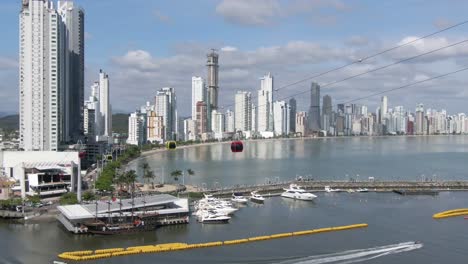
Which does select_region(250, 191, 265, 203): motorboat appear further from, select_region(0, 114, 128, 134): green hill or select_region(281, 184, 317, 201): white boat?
select_region(0, 114, 128, 134): green hill

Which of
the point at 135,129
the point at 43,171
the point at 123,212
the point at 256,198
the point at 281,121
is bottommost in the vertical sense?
the point at 256,198

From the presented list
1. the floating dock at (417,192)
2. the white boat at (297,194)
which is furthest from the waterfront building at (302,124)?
the white boat at (297,194)

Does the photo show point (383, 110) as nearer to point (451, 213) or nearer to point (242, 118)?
point (242, 118)

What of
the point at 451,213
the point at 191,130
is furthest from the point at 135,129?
the point at 451,213

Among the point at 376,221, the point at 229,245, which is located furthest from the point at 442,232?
the point at 229,245

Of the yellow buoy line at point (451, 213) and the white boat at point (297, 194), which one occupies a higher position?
the white boat at point (297, 194)

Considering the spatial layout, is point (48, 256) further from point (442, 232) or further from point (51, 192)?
point (442, 232)

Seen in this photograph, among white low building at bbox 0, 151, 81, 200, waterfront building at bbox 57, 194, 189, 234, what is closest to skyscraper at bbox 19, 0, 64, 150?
white low building at bbox 0, 151, 81, 200

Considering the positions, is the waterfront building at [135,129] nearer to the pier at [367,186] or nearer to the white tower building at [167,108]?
the white tower building at [167,108]
